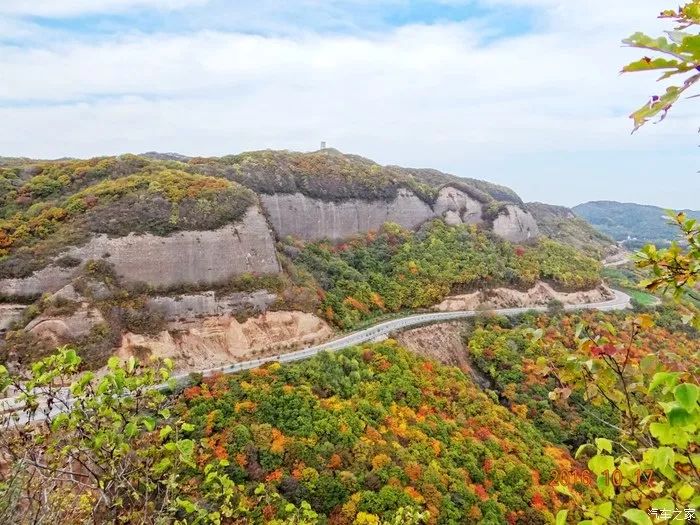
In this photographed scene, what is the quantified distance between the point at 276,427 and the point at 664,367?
1954 cm

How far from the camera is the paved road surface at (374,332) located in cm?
2528

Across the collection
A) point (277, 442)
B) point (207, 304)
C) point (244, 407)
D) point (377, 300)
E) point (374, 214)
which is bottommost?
point (277, 442)

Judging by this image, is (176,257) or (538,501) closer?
(538,501)

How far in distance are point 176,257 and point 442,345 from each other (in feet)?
66.3

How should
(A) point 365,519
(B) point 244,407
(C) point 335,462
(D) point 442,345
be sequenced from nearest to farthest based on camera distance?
(A) point 365,519 → (C) point 335,462 → (B) point 244,407 → (D) point 442,345

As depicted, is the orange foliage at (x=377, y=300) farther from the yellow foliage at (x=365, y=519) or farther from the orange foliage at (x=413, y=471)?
the yellow foliage at (x=365, y=519)

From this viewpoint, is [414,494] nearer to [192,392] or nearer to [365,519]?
[365,519]

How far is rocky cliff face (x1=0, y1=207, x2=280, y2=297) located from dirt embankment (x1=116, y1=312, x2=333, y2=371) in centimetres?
310

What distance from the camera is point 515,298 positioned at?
150ft

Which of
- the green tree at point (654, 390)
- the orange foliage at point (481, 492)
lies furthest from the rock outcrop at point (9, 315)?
the green tree at point (654, 390)

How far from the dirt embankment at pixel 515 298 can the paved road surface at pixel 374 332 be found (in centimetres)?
75

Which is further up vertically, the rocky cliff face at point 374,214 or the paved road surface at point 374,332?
the rocky cliff face at point 374,214

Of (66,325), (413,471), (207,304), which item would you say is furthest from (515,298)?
(66,325)

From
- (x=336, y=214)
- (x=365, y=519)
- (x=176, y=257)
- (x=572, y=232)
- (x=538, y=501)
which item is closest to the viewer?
(x=365, y=519)
